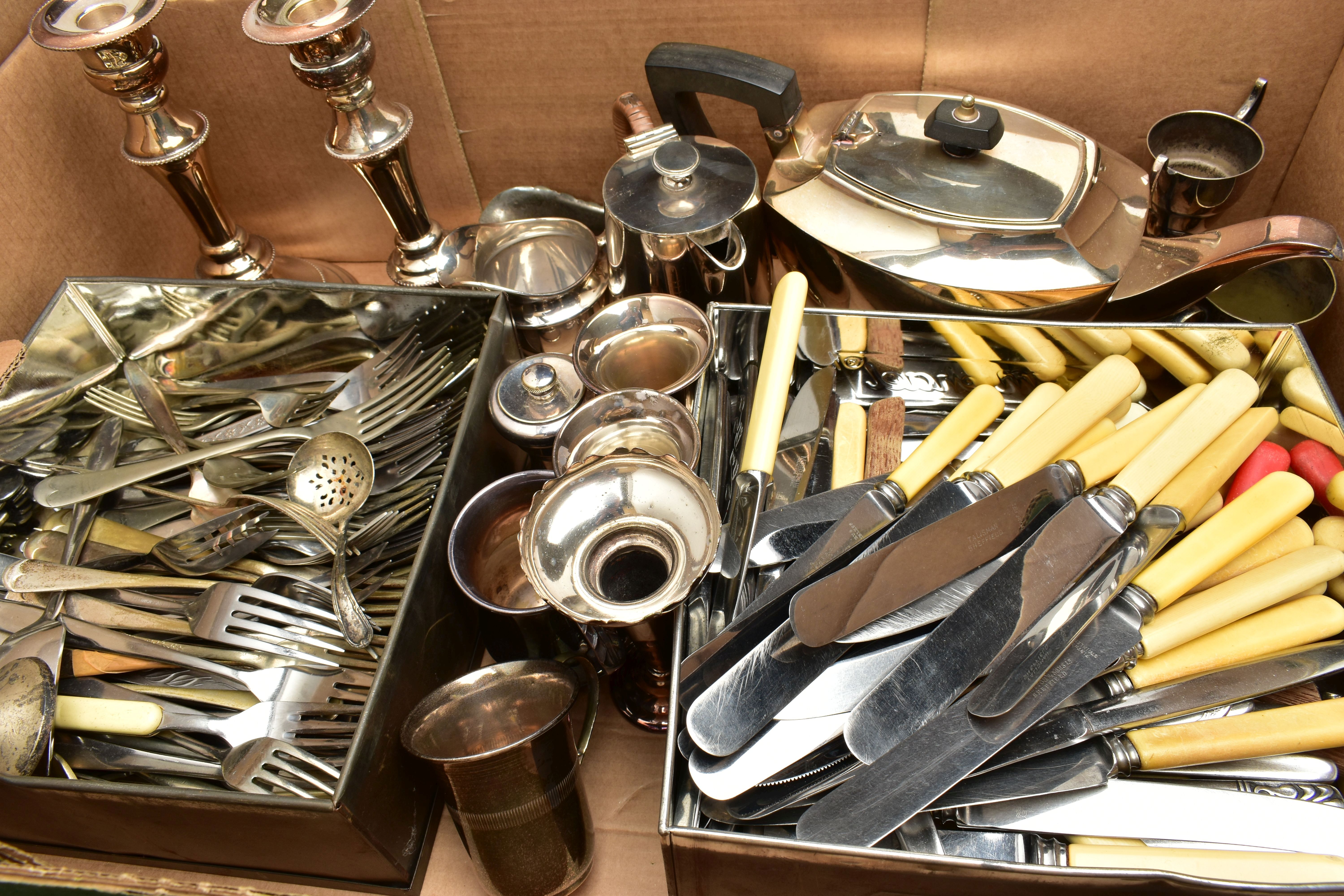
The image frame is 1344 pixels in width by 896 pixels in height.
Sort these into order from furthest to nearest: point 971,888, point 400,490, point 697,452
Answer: point 400,490 → point 697,452 → point 971,888

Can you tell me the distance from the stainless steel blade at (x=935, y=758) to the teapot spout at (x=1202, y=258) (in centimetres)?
27

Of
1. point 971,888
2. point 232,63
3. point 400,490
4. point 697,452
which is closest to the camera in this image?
point 971,888

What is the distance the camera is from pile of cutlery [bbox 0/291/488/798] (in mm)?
521

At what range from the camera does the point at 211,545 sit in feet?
1.95

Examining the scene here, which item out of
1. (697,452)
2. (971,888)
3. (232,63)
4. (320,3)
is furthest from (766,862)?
(232,63)

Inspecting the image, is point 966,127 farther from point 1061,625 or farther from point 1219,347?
point 1061,625

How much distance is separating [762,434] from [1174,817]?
295mm

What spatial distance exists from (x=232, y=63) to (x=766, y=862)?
0.81 meters

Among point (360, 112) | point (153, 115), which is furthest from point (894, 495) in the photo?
point (153, 115)

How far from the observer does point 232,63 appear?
2.58 ft

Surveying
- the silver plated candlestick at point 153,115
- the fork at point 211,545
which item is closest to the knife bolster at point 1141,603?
the fork at point 211,545

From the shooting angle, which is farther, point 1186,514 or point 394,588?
point 394,588

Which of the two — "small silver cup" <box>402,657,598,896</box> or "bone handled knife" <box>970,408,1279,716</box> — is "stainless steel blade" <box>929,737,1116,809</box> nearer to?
"bone handled knife" <box>970,408,1279,716</box>

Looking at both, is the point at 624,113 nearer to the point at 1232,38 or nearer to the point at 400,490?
the point at 400,490
